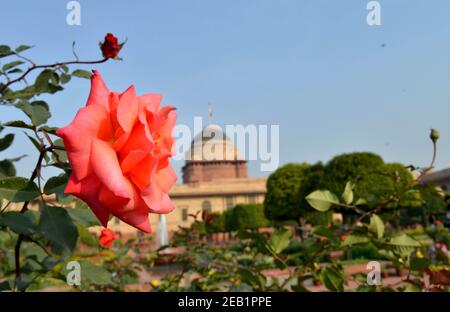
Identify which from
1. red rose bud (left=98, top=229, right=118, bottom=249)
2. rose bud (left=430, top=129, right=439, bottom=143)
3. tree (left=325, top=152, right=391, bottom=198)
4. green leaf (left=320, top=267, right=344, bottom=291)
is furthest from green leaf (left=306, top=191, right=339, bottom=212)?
tree (left=325, top=152, right=391, bottom=198)

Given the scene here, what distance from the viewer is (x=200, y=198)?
108ft

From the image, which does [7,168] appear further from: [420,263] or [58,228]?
[420,263]

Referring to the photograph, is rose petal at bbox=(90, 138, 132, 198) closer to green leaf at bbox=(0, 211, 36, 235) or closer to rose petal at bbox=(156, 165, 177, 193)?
rose petal at bbox=(156, 165, 177, 193)

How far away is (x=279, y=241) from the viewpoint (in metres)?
1.15

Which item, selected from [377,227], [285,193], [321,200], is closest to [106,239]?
[321,200]

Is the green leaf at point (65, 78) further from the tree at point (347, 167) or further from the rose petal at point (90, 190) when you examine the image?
the tree at point (347, 167)

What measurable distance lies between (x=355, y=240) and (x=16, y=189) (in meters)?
0.85

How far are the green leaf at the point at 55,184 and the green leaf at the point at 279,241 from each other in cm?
66

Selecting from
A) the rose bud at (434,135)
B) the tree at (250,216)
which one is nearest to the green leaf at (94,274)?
the rose bud at (434,135)

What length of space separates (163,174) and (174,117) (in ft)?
0.23

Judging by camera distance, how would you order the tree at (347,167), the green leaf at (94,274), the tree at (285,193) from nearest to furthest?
the green leaf at (94,274), the tree at (347,167), the tree at (285,193)

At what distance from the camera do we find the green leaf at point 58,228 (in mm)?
585

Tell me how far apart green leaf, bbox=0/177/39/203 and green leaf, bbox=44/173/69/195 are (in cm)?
4
